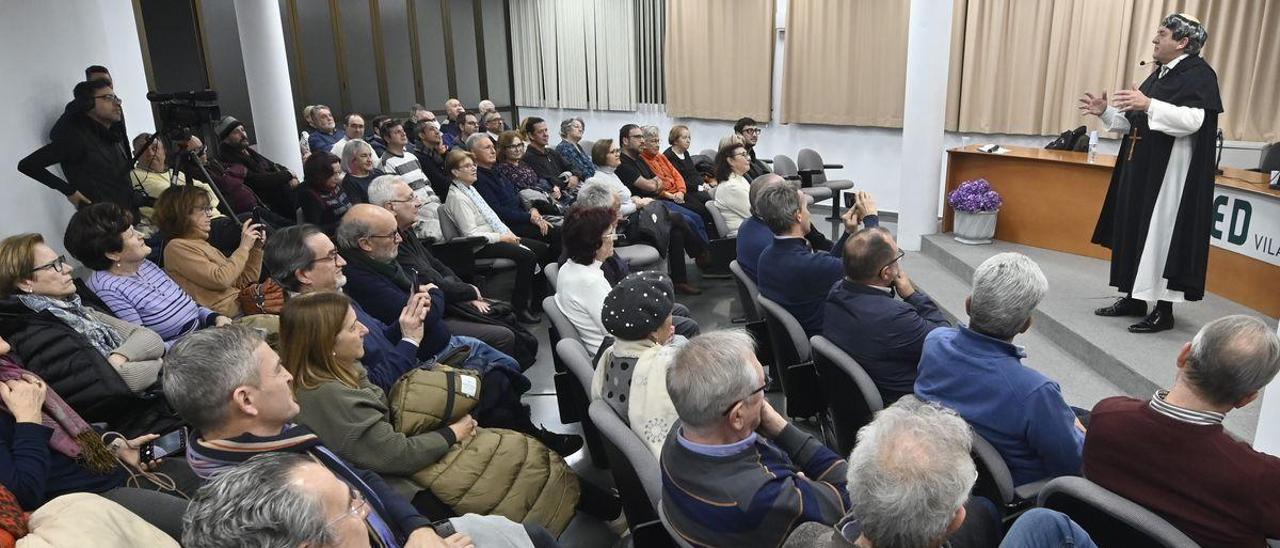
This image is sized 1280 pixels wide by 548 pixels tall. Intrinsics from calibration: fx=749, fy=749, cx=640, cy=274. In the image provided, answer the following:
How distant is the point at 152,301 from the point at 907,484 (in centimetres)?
283

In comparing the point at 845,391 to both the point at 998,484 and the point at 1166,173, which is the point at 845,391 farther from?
the point at 1166,173

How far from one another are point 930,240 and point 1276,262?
7.30 feet

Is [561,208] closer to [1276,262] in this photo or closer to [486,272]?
[486,272]

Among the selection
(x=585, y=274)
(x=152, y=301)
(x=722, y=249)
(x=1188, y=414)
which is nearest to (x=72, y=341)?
(x=152, y=301)

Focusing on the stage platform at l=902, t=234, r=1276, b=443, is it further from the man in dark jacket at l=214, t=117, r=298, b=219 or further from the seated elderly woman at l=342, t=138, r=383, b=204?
the man in dark jacket at l=214, t=117, r=298, b=219

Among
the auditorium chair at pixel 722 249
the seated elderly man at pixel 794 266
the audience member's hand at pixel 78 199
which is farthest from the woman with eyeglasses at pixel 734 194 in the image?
the audience member's hand at pixel 78 199

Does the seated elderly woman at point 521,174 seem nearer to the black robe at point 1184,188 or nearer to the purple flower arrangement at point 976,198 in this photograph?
the purple flower arrangement at point 976,198

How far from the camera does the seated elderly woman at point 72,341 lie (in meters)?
2.22

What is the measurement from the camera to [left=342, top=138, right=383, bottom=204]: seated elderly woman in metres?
4.77

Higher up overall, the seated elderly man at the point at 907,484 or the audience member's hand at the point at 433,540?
the seated elderly man at the point at 907,484

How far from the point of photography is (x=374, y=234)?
3.14 metres

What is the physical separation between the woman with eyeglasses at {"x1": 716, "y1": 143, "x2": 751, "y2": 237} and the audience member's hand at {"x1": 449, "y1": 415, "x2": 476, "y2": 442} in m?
3.16

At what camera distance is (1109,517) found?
1.48m

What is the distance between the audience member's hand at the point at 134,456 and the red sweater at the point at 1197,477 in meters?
2.50
